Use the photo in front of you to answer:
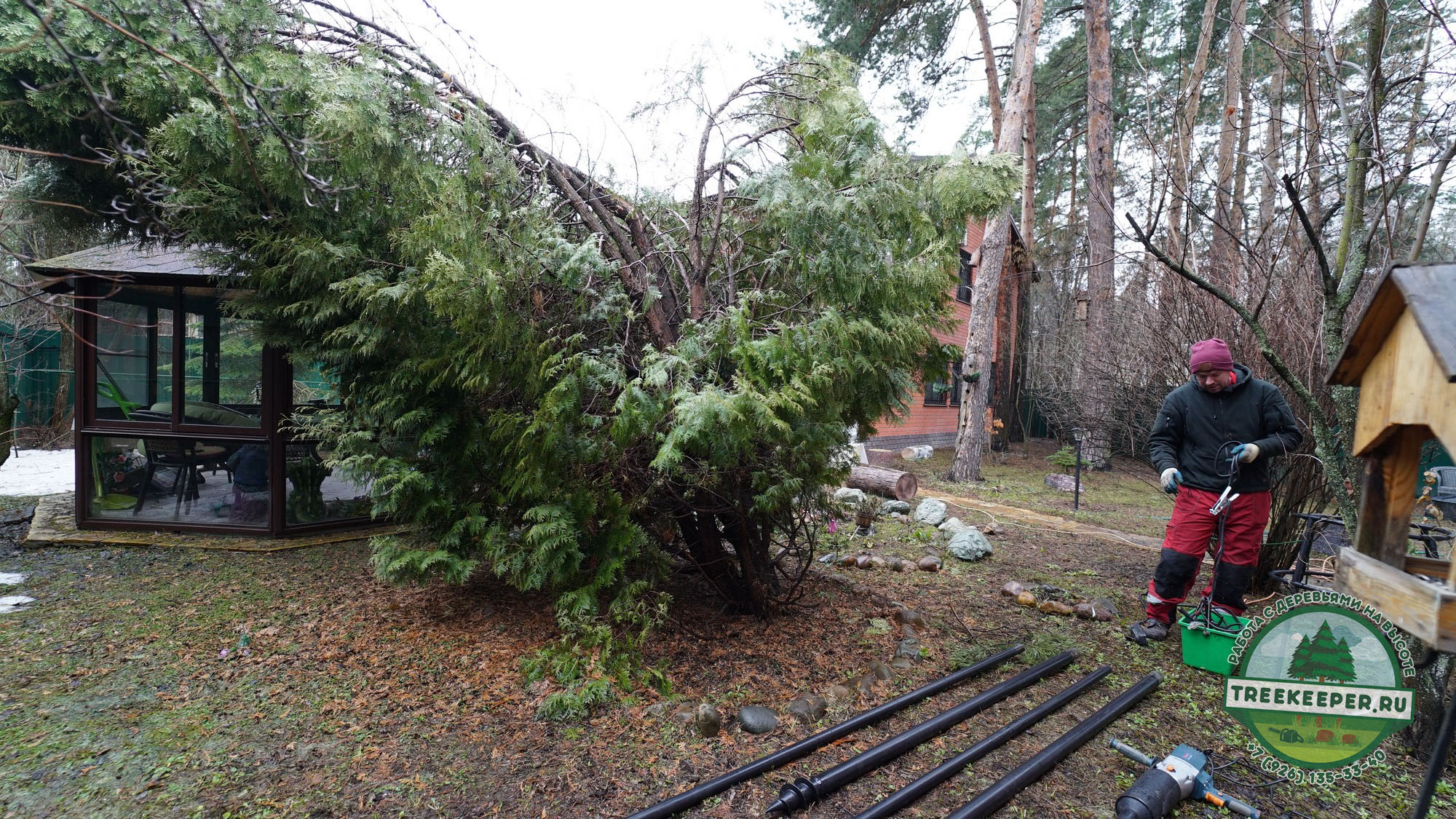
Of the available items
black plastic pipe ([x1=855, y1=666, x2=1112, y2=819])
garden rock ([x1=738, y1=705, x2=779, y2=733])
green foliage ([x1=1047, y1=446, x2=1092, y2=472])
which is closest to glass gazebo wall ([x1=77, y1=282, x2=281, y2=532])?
garden rock ([x1=738, y1=705, x2=779, y2=733])

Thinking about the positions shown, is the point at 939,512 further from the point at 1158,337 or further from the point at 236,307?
the point at 236,307

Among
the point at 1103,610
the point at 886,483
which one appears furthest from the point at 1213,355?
the point at 886,483

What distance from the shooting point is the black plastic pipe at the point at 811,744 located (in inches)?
98.6

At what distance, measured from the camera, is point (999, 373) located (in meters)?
16.5

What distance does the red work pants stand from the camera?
3838 mm

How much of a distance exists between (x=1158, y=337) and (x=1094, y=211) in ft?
16.6

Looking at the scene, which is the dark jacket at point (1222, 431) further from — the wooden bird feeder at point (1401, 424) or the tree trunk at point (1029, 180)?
the tree trunk at point (1029, 180)

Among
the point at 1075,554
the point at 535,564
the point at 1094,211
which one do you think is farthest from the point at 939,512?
the point at 1094,211

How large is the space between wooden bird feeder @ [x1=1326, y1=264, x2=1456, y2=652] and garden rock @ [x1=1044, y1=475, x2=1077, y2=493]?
1047cm

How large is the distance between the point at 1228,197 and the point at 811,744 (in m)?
8.12

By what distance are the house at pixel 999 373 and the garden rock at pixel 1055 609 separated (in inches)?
389

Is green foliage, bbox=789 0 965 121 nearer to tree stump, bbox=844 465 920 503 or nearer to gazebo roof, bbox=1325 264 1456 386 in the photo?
tree stump, bbox=844 465 920 503

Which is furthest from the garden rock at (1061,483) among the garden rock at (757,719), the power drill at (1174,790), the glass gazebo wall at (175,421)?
the glass gazebo wall at (175,421)

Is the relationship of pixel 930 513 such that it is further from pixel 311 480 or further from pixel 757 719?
pixel 311 480
